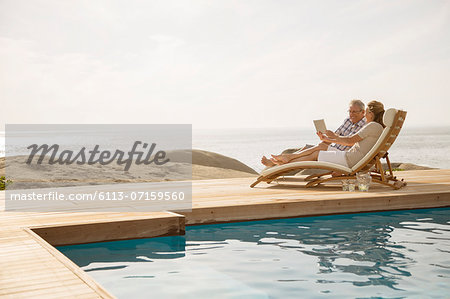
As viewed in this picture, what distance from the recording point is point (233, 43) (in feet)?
149

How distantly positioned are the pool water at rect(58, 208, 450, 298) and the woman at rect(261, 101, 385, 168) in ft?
4.24

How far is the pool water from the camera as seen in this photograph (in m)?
3.31

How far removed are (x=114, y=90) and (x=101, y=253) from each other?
5554 cm

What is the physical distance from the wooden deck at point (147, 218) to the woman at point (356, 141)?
406mm

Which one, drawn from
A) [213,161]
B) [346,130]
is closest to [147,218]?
[346,130]

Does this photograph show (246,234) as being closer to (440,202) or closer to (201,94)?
(440,202)

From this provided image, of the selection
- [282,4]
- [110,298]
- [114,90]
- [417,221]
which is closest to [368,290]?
[110,298]

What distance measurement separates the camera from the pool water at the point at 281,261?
3.31 m

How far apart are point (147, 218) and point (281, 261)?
1.33 meters

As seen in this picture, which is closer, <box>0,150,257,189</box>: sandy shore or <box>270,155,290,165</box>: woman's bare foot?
<box>270,155,290,165</box>: woman's bare foot

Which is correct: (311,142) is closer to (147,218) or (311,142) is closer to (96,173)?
(96,173)

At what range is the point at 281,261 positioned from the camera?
3.96m

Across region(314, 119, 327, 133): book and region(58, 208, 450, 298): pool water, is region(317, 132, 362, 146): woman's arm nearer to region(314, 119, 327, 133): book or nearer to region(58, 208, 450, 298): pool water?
region(314, 119, 327, 133): book

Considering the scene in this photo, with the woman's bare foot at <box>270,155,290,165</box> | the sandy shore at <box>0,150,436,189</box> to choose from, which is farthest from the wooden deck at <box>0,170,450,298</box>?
the sandy shore at <box>0,150,436,189</box>
